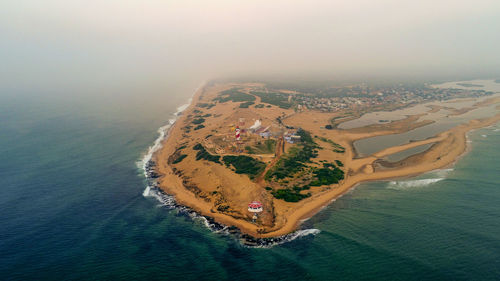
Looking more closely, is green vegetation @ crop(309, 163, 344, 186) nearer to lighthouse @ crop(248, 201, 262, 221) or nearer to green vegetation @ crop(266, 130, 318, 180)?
green vegetation @ crop(266, 130, 318, 180)

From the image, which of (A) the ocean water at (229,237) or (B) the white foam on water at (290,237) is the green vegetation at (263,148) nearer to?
(A) the ocean water at (229,237)

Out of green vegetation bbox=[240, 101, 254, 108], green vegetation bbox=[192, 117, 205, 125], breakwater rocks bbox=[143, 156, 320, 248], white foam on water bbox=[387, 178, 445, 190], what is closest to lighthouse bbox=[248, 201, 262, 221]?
breakwater rocks bbox=[143, 156, 320, 248]

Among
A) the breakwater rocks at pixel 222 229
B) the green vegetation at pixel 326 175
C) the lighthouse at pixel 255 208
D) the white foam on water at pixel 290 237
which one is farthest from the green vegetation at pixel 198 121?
the white foam on water at pixel 290 237

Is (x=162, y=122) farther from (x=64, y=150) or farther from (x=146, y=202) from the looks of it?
(x=146, y=202)

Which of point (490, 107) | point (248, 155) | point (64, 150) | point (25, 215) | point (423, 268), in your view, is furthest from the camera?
point (490, 107)

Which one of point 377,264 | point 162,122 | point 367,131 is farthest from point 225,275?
point 162,122

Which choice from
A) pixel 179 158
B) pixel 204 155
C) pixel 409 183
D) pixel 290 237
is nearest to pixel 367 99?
pixel 409 183
